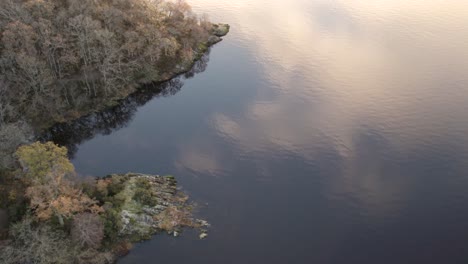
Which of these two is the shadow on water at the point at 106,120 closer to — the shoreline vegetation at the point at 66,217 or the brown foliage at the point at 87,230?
the shoreline vegetation at the point at 66,217

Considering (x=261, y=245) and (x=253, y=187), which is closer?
(x=261, y=245)

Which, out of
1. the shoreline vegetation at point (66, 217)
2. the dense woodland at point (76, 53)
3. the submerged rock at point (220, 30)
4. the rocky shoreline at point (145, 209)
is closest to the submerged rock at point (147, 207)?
the rocky shoreline at point (145, 209)

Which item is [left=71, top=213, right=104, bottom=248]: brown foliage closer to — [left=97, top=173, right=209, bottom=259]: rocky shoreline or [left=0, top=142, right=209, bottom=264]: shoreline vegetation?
[left=0, top=142, right=209, bottom=264]: shoreline vegetation

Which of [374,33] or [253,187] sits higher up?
[374,33]

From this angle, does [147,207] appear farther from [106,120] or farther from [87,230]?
[106,120]

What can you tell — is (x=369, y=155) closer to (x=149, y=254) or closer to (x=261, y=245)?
(x=261, y=245)

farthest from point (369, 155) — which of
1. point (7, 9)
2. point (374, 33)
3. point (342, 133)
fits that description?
point (7, 9)

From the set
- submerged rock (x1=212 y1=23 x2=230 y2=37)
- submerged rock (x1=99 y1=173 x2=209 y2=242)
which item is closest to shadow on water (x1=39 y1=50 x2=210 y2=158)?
submerged rock (x1=99 y1=173 x2=209 y2=242)
